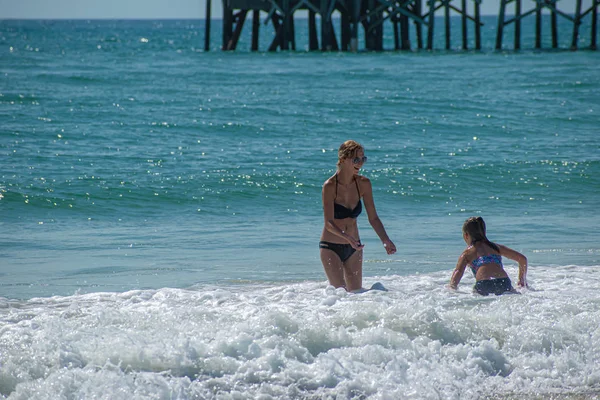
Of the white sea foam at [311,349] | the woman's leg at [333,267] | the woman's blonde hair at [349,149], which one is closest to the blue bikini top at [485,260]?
the white sea foam at [311,349]

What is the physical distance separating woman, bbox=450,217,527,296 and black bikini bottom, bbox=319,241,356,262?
77cm

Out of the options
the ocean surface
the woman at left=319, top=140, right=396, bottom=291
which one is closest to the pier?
the ocean surface

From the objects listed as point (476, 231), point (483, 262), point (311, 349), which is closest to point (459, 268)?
point (483, 262)

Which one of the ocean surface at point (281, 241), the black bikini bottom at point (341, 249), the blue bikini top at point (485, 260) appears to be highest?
the black bikini bottom at point (341, 249)

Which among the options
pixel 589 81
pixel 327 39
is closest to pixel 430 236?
pixel 589 81

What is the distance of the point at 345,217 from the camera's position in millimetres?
5648

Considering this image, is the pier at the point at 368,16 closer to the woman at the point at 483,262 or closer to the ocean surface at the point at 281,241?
the ocean surface at the point at 281,241

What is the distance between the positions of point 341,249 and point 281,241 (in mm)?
2267

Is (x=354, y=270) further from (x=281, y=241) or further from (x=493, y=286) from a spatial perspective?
(x=281, y=241)

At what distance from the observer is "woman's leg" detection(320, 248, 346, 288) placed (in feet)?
18.6

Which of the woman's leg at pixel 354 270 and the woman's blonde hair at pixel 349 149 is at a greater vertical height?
the woman's blonde hair at pixel 349 149

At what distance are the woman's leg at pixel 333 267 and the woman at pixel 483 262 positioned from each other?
807mm

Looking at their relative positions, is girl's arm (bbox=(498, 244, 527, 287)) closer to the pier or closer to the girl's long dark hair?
the girl's long dark hair

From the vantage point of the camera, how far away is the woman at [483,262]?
5.51m
